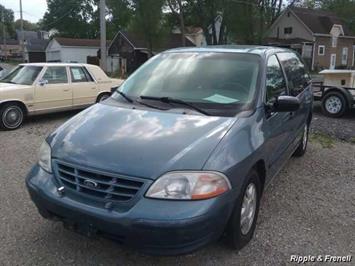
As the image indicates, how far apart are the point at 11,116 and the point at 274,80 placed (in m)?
6.08

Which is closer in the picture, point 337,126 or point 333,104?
point 337,126

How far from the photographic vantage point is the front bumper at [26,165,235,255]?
7.88 feet

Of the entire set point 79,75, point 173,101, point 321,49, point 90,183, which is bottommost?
point 90,183

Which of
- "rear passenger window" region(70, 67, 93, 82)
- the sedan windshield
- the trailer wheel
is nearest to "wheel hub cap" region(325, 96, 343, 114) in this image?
the trailer wheel

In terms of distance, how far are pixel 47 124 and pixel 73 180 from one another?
6207 mm

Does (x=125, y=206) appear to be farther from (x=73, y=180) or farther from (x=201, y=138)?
(x=201, y=138)

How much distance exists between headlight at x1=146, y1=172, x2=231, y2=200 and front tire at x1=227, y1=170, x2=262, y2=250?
370mm

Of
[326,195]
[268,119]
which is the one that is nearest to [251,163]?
[268,119]

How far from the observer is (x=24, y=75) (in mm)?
8477

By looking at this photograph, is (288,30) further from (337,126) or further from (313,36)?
(337,126)

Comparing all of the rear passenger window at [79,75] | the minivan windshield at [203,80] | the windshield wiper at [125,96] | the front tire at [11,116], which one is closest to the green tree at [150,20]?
the rear passenger window at [79,75]

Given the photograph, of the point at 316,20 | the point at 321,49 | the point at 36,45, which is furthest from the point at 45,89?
the point at 36,45

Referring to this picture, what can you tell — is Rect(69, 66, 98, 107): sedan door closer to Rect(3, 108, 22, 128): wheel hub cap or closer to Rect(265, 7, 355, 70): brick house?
Rect(3, 108, 22, 128): wheel hub cap

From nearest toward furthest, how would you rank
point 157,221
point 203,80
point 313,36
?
1. point 157,221
2. point 203,80
3. point 313,36
